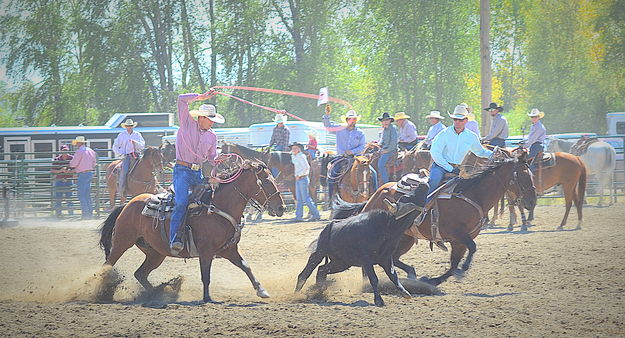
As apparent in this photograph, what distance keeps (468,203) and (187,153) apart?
10.6 feet

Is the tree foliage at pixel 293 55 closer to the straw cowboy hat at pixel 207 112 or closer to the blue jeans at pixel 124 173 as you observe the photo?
the blue jeans at pixel 124 173

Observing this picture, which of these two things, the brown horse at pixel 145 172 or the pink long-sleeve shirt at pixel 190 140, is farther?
the brown horse at pixel 145 172

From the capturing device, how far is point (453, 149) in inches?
325

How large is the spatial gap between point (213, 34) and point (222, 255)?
27.7 meters

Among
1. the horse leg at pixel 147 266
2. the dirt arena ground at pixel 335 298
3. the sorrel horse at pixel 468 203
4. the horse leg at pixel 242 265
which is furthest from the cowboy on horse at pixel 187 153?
the sorrel horse at pixel 468 203

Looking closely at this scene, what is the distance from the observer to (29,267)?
32.4 ft

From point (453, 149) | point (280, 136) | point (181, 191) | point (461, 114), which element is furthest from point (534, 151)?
point (181, 191)

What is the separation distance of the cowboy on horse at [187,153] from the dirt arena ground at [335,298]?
864 millimetres

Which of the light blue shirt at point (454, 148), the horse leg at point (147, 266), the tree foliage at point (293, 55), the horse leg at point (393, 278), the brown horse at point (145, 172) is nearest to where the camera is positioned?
the horse leg at point (393, 278)

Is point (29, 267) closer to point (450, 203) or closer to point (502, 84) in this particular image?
point (450, 203)

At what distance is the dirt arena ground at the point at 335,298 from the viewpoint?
5.77 m

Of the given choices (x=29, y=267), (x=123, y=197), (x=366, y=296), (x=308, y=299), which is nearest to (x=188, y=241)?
(x=308, y=299)

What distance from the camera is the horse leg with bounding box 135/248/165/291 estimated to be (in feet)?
25.1

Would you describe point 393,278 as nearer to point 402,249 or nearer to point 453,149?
point 402,249
